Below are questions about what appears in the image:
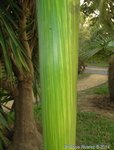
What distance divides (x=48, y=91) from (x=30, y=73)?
2743mm

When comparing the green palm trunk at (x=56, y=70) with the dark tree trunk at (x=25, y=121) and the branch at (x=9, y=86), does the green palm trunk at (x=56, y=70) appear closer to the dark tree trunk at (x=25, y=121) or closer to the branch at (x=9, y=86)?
the branch at (x=9, y=86)

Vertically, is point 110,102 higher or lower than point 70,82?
lower

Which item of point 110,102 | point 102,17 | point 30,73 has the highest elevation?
point 102,17

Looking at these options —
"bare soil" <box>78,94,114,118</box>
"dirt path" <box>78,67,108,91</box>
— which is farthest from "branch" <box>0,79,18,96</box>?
"dirt path" <box>78,67,108,91</box>

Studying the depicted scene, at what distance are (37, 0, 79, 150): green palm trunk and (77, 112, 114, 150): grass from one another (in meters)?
3.58

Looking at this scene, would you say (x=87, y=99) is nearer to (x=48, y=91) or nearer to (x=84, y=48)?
(x=84, y=48)

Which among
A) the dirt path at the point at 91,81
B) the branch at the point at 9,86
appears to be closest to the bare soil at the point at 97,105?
the dirt path at the point at 91,81

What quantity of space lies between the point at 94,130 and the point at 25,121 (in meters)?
1.72

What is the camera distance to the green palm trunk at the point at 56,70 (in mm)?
335

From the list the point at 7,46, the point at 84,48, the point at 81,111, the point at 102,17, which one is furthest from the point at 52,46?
the point at 81,111

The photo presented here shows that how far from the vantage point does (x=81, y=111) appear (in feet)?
18.6

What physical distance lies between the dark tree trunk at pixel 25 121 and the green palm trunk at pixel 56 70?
109 inches

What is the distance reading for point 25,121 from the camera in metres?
3.19

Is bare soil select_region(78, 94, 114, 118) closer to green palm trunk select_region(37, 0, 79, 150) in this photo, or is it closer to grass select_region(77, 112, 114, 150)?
grass select_region(77, 112, 114, 150)
